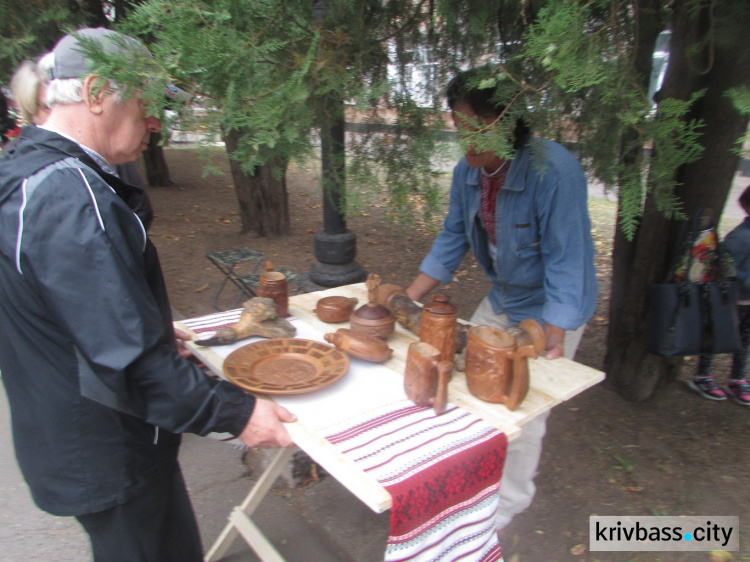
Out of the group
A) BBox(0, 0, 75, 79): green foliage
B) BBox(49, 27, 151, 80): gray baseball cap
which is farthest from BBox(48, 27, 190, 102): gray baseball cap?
BBox(0, 0, 75, 79): green foliage

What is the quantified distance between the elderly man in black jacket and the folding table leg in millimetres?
666

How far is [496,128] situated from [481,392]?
792mm

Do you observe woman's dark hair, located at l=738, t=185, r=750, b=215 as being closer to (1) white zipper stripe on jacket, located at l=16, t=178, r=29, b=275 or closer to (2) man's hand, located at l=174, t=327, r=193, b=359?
(2) man's hand, located at l=174, t=327, r=193, b=359

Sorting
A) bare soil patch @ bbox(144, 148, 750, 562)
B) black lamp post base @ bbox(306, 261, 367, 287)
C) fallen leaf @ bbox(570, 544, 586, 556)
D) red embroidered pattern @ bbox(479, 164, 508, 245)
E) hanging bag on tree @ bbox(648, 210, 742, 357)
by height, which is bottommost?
fallen leaf @ bbox(570, 544, 586, 556)

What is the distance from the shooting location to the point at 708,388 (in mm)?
3459

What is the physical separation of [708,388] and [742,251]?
98 cm

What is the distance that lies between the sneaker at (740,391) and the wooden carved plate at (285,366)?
3129 mm

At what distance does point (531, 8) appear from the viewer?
1.71 metres

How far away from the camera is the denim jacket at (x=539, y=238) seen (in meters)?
1.93

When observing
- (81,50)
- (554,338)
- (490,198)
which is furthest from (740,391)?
(81,50)

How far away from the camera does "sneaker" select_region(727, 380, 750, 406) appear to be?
3371mm

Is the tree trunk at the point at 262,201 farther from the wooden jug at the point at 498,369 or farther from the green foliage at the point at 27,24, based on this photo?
the wooden jug at the point at 498,369

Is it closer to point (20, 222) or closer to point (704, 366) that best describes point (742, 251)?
point (704, 366)

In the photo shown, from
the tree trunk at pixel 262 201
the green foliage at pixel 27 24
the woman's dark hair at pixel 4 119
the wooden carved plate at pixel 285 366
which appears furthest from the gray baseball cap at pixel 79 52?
the tree trunk at pixel 262 201
